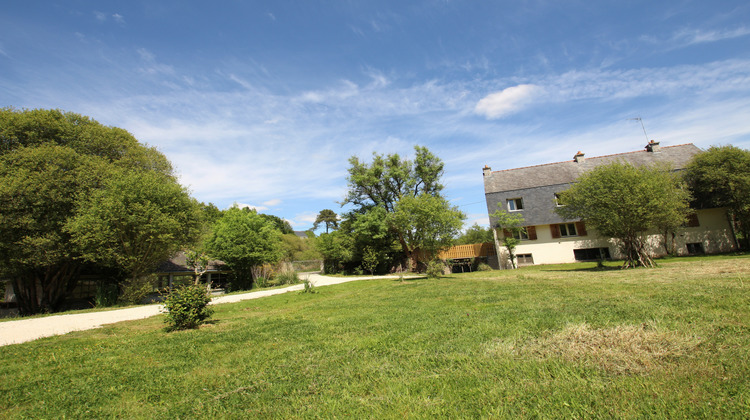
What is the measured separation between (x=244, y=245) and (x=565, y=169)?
2614 cm

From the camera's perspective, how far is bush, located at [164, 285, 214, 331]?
7055 mm

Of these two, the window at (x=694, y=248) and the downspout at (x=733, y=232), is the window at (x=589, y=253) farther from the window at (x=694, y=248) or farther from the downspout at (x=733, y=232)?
the downspout at (x=733, y=232)

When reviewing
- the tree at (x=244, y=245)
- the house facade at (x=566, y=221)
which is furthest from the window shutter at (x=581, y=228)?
the tree at (x=244, y=245)

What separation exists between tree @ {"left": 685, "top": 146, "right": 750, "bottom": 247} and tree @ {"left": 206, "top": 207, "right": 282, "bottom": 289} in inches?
1170

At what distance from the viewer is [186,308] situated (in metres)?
7.13

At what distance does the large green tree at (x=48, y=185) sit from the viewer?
14672mm

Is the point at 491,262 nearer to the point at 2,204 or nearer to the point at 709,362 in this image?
the point at 709,362

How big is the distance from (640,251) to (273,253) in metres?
22.4

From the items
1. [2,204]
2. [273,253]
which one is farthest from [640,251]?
[2,204]

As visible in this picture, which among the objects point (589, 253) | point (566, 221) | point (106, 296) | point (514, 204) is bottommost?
point (589, 253)

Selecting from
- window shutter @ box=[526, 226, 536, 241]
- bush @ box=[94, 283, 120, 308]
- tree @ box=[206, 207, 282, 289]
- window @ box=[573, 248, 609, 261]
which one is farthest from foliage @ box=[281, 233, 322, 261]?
window @ box=[573, 248, 609, 261]

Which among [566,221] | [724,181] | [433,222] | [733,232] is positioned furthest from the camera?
[566,221]

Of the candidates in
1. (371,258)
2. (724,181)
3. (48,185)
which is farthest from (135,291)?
(724,181)

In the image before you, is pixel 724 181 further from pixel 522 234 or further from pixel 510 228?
pixel 510 228
